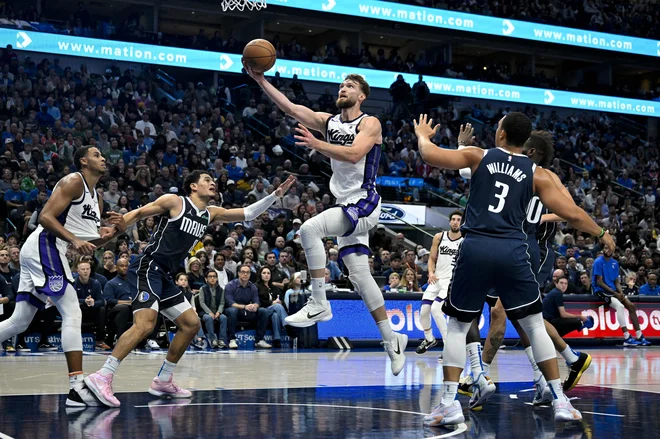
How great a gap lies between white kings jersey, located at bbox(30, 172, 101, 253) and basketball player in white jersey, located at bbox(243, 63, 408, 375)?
1848mm

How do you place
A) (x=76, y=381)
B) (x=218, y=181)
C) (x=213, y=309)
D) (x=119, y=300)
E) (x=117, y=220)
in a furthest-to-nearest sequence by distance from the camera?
1. (x=218, y=181)
2. (x=213, y=309)
3. (x=119, y=300)
4. (x=117, y=220)
5. (x=76, y=381)

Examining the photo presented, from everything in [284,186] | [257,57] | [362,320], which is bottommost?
[362,320]

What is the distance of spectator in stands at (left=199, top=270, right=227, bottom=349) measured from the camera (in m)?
13.7

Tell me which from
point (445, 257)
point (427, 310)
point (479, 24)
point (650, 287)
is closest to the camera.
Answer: point (445, 257)

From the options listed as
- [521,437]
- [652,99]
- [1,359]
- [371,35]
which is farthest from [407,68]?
[521,437]

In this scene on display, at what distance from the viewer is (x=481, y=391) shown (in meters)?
6.51

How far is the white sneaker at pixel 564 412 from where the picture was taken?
5.77 metres

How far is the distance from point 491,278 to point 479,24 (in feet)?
89.3

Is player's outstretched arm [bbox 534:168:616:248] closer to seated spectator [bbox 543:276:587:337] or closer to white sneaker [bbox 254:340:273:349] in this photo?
seated spectator [bbox 543:276:587:337]

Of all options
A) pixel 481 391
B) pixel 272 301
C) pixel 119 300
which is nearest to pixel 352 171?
pixel 481 391

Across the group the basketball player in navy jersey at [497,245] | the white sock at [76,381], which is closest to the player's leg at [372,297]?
the basketball player in navy jersey at [497,245]

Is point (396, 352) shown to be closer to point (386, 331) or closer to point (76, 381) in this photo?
point (386, 331)

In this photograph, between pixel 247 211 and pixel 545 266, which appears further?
pixel 247 211

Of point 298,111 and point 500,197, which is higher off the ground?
point 298,111
